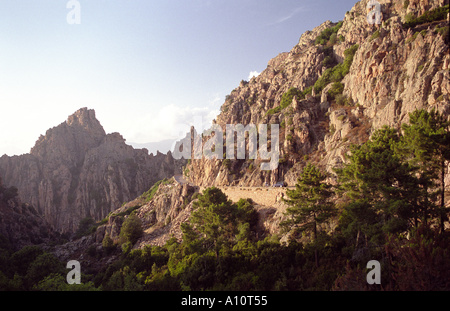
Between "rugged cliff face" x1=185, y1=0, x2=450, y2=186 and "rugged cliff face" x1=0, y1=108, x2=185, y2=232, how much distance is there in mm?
76074

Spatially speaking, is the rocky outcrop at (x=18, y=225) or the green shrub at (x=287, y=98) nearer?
the green shrub at (x=287, y=98)

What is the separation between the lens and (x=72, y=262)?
41.5 meters

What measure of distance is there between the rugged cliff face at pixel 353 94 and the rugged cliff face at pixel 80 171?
2995 inches

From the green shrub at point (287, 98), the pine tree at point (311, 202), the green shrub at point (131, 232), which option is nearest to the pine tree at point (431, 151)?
the pine tree at point (311, 202)

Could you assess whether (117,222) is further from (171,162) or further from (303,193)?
(171,162)

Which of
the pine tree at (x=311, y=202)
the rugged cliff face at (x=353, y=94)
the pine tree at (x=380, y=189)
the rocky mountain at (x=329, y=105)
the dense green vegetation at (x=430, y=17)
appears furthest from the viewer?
the dense green vegetation at (x=430, y=17)

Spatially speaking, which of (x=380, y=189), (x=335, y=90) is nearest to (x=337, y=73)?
(x=335, y=90)

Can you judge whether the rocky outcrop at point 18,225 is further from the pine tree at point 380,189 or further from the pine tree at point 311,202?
the pine tree at point 380,189

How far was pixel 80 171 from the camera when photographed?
5059 inches

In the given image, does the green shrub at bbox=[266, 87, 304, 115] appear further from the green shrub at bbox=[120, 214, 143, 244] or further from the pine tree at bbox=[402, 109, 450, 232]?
the pine tree at bbox=[402, 109, 450, 232]

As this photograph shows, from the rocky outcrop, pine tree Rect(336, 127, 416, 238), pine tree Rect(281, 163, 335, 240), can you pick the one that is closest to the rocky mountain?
pine tree Rect(281, 163, 335, 240)

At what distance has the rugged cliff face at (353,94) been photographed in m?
30.7

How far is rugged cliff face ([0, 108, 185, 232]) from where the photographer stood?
116 metres
